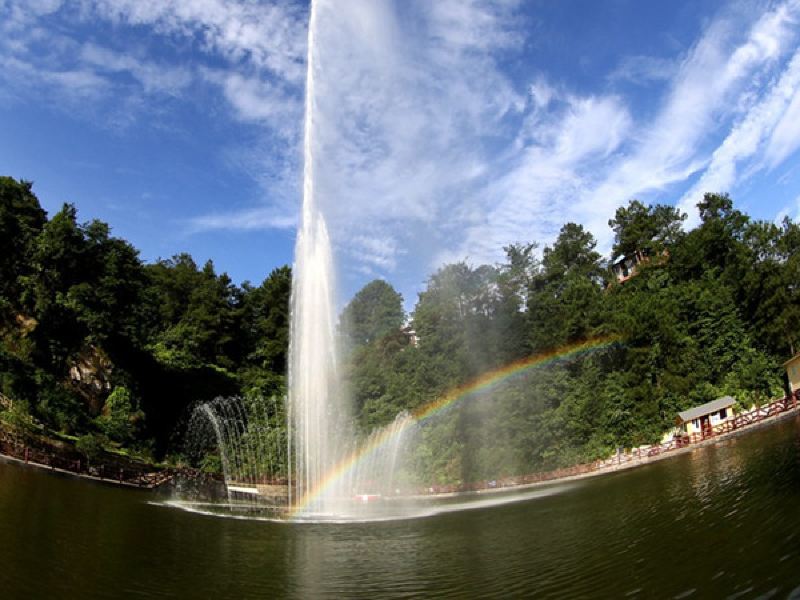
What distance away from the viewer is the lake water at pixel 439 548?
10867mm

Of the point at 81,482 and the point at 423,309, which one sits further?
the point at 423,309

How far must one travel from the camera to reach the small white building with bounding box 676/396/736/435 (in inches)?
1618

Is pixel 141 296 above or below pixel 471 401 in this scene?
above

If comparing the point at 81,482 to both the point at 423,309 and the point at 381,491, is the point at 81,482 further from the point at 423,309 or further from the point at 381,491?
the point at 423,309

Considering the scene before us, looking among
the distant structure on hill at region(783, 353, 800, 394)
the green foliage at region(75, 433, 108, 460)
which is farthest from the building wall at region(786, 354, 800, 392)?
the green foliage at region(75, 433, 108, 460)

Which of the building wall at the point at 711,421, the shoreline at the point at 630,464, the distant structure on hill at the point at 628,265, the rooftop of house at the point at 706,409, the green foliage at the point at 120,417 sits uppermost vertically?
the distant structure on hill at the point at 628,265

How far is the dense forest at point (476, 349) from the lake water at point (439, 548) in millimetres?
13742

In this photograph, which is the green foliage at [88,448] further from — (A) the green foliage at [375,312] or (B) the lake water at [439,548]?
(A) the green foliage at [375,312]

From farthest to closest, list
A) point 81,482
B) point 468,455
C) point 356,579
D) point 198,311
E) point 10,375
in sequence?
1. point 198,311
2. point 468,455
3. point 10,375
4. point 81,482
5. point 356,579

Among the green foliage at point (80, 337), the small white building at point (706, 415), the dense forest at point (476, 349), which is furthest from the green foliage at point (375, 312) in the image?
the small white building at point (706, 415)

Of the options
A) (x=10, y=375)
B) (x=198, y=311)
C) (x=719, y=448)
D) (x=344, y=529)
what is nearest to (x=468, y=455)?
(x=719, y=448)

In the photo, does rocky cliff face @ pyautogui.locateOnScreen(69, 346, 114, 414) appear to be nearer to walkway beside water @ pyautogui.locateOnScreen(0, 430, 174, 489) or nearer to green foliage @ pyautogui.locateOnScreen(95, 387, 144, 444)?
green foliage @ pyautogui.locateOnScreen(95, 387, 144, 444)

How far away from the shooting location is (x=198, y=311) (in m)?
70.4

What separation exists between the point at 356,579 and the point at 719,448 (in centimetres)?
2693
